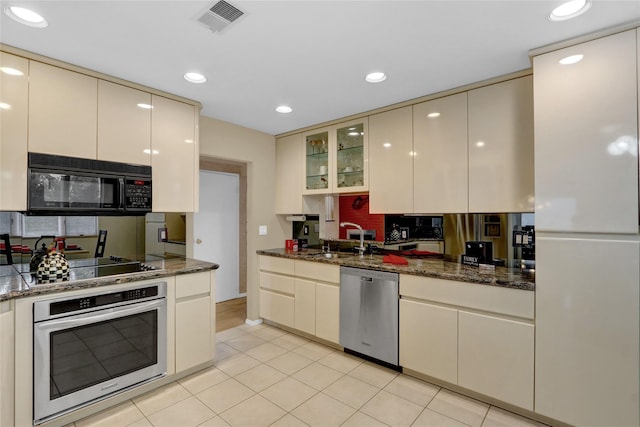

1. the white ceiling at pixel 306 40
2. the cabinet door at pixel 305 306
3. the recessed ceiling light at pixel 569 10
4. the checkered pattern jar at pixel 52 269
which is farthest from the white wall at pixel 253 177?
the recessed ceiling light at pixel 569 10

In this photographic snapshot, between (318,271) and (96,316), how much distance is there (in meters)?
1.90

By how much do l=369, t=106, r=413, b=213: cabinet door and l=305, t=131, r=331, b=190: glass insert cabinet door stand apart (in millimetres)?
633

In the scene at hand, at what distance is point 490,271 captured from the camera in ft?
7.97

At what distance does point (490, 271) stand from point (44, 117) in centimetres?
346

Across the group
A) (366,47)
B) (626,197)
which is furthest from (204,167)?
(626,197)

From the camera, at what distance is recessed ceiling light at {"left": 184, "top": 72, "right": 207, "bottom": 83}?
2.36 metres

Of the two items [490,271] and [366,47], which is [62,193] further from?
[490,271]

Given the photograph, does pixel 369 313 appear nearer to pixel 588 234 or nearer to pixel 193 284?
pixel 193 284

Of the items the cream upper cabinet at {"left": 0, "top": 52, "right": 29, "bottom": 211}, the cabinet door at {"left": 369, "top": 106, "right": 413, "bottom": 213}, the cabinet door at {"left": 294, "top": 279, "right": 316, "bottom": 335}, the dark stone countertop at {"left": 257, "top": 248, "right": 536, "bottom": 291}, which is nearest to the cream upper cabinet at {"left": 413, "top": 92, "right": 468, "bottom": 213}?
the cabinet door at {"left": 369, "top": 106, "right": 413, "bottom": 213}

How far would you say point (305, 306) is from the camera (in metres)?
3.36

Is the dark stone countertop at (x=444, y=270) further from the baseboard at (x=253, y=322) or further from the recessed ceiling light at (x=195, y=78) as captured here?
the recessed ceiling light at (x=195, y=78)

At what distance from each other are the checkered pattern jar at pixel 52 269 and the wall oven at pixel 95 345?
229 millimetres

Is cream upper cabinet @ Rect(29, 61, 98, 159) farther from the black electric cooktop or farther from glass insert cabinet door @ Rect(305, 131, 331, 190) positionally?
glass insert cabinet door @ Rect(305, 131, 331, 190)

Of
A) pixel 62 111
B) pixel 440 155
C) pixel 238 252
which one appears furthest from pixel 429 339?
pixel 238 252
